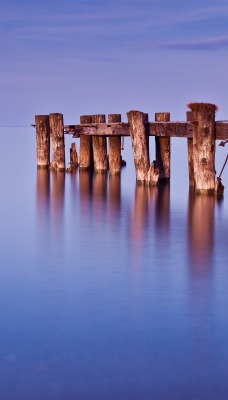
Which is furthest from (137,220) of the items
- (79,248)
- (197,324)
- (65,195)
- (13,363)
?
(13,363)

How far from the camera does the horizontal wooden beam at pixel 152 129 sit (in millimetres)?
15391

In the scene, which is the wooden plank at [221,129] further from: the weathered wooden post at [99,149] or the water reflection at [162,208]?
the weathered wooden post at [99,149]

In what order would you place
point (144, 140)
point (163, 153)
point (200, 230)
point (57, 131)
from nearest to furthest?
point (200, 230), point (144, 140), point (163, 153), point (57, 131)

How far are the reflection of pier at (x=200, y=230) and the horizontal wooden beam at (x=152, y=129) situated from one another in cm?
125

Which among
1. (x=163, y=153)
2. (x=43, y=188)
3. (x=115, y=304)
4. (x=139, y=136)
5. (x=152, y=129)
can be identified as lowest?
(x=115, y=304)

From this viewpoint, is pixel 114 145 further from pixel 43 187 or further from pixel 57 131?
pixel 57 131

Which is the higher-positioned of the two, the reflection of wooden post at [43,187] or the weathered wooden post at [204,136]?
the weathered wooden post at [204,136]

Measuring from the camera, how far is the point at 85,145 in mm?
22156

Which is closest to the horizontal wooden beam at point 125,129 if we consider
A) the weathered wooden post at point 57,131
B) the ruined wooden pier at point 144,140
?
the ruined wooden pier at point 144,140

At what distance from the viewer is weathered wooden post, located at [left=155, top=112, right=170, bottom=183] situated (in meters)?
18.5

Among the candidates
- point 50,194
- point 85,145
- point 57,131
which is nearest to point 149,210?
point 50,194

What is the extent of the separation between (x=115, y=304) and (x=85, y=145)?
14.8m

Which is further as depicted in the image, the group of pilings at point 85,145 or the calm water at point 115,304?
the group of pilings at point 85,145

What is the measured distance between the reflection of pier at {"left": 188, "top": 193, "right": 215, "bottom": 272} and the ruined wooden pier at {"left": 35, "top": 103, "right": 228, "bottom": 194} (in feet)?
1.15
